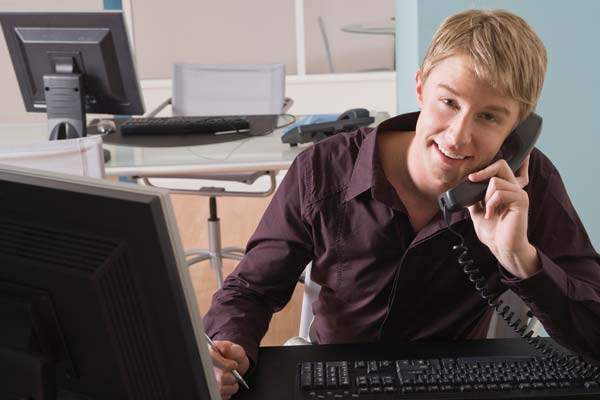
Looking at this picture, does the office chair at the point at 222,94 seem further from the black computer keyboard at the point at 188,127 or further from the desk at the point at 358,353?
the desk at the point at 358,353

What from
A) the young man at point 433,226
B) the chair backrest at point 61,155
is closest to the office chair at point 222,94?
the chair backrest at point 61,155

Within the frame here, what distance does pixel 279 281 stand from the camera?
4.71 ft

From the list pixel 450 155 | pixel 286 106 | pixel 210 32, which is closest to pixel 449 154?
pixel 450 155

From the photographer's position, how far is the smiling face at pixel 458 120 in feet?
4.19

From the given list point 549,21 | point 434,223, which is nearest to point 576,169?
point 549,21

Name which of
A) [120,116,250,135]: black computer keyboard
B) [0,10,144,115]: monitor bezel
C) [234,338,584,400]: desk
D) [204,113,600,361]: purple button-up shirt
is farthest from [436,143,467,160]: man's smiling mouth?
[120,116,250,135]: black computer keyboard

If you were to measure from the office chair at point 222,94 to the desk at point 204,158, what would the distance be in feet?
2.11

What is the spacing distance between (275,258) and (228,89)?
2.27 m

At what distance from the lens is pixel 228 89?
11.8 feet

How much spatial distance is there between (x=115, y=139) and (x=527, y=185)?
193cm

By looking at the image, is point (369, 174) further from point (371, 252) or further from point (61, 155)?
point (61, 155)

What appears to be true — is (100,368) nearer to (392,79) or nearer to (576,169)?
(576,169)

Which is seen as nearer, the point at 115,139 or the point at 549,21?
the point at 549,21

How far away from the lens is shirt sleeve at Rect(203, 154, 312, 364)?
1.40 m
